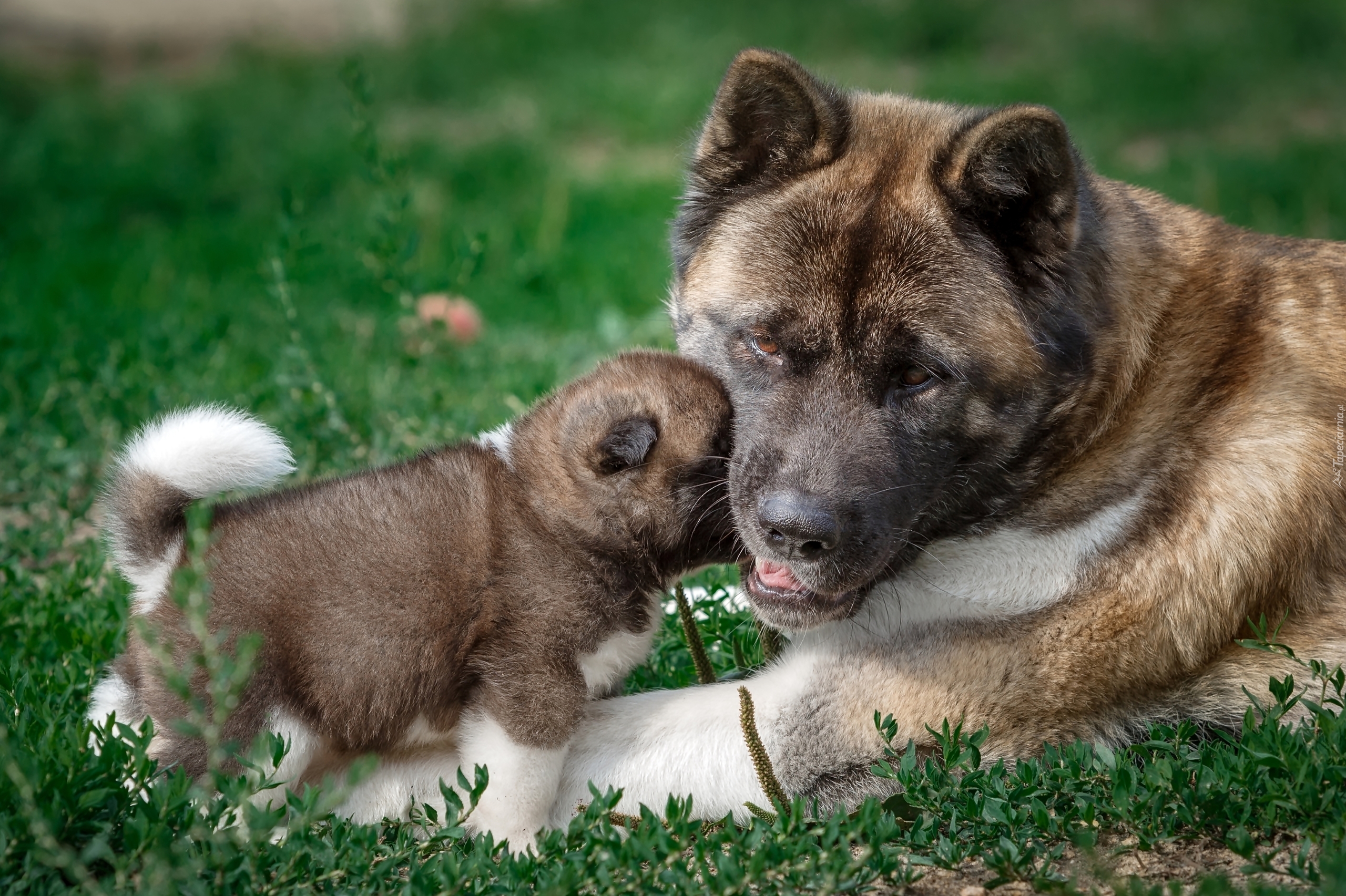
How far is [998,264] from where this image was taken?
3164mm

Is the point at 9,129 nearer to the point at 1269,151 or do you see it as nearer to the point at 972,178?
the point at 972,178

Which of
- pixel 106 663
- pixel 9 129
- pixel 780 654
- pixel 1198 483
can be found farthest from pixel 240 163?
pixel 1198 483

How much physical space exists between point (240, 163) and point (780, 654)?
807 cm

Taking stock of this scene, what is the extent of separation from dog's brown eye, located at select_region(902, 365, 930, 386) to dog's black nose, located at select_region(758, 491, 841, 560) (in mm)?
418

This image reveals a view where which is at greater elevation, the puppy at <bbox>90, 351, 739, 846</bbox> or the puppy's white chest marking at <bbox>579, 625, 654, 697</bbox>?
Result: the puppy at <bbox>90, 351, 739, 846</bbox>

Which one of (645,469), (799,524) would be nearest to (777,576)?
(799,524)

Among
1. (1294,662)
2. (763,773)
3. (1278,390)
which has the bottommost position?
(763,773)

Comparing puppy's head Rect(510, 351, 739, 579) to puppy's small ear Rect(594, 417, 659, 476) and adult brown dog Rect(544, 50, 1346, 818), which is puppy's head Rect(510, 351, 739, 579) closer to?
puppy's small ear Rect(594, 417, 659, 476)

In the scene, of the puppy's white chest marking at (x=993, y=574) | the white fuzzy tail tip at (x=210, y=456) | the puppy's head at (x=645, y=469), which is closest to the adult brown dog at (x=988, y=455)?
the puppy's white chest marking at (x=993, y=574)

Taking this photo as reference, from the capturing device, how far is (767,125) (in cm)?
338

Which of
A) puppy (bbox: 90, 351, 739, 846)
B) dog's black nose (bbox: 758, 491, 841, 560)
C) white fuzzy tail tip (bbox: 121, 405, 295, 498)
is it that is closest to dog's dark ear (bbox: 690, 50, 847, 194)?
puppy (bbox: 90, 351, 739, 846)

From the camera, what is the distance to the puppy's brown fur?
3.09m

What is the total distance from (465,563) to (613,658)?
46 centimetres

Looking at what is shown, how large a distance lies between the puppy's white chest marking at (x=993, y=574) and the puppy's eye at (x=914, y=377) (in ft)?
1.46
